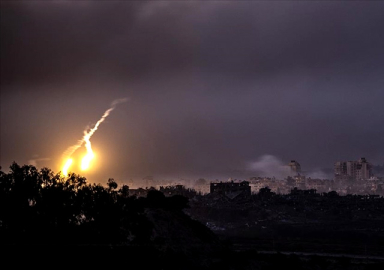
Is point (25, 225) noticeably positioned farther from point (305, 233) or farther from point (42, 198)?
point (305, 233)

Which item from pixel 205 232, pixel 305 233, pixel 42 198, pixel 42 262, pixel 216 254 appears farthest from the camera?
pixel 305 233

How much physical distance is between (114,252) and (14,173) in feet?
43.2

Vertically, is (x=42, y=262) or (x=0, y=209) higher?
(x=0, y=209)

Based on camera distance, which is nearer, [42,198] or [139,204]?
[42,198]

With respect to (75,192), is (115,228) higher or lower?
lower

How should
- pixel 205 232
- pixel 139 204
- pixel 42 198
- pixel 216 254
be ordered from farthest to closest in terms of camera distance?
pixel 205 232 < pixel 216 254 < pixel 139 204 < pixel 42 198

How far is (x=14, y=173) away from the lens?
184ft

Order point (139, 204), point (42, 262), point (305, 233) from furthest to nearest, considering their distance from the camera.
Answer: point (305, 233)
point (139, 204)
point (42, 262)

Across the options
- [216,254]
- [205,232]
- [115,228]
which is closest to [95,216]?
[115,228]

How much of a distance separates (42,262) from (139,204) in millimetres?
14167

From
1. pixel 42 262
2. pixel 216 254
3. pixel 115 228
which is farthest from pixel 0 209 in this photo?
pixel 216 254

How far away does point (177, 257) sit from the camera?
76.8 m

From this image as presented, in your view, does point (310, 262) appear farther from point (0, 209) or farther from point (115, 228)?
point (0, 209)

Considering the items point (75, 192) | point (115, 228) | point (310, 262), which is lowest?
point (310, 262)
